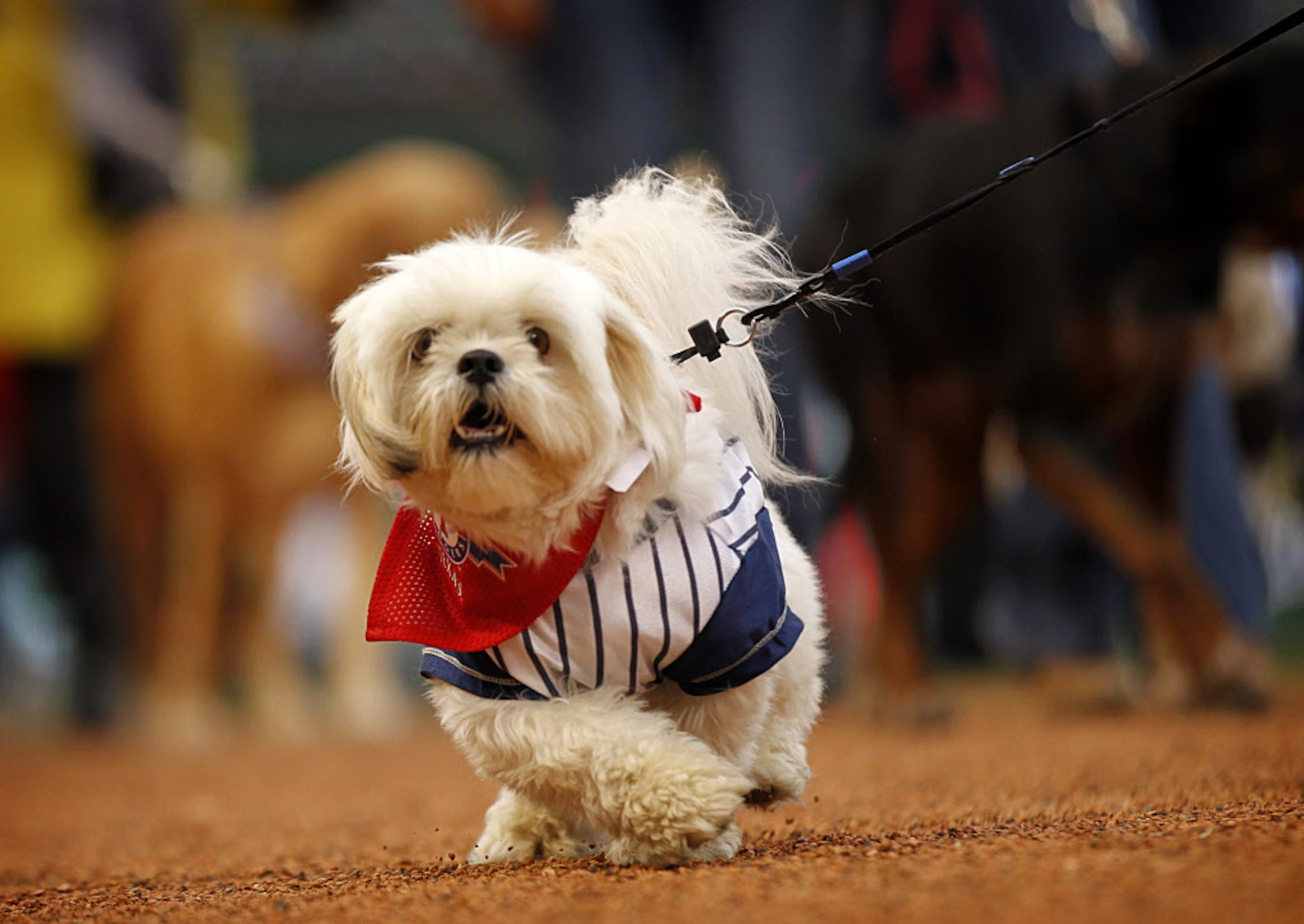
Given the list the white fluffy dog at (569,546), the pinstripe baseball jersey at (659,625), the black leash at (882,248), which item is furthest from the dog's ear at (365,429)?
the black leash at (882,248)

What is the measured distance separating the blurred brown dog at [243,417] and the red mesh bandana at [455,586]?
3514 mm

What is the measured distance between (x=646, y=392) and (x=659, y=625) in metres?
0.30

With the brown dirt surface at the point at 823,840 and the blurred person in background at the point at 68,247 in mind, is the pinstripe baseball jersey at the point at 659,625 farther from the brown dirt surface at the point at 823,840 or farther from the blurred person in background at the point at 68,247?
the blurred person in background at the point at 68,247

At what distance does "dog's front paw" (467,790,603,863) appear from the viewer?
219 cm

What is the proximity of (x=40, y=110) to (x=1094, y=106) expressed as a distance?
4.27 metres

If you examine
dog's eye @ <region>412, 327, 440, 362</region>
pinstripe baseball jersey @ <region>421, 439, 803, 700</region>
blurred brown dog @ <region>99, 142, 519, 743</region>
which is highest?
blurred brown dog @ <region>99, 142, 519, 743</region>

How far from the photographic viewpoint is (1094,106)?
402 cm

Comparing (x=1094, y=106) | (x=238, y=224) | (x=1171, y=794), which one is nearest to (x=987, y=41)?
(x=1094, y=106)

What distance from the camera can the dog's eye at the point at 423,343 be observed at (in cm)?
196

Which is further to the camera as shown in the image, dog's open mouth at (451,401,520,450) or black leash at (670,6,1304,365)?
black leash at (670,6,1304,365)

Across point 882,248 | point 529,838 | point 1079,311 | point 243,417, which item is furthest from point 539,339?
point 243,417

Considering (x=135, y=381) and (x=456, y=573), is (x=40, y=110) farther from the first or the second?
(x=456, y=573)

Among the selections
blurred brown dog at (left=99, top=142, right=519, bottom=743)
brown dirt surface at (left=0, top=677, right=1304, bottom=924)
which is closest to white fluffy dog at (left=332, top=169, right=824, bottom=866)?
brown dirt surface at (left=0, top=677, right=1304, bottom=924)

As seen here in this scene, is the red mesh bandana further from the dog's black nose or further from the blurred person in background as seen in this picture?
the blurred person in background
